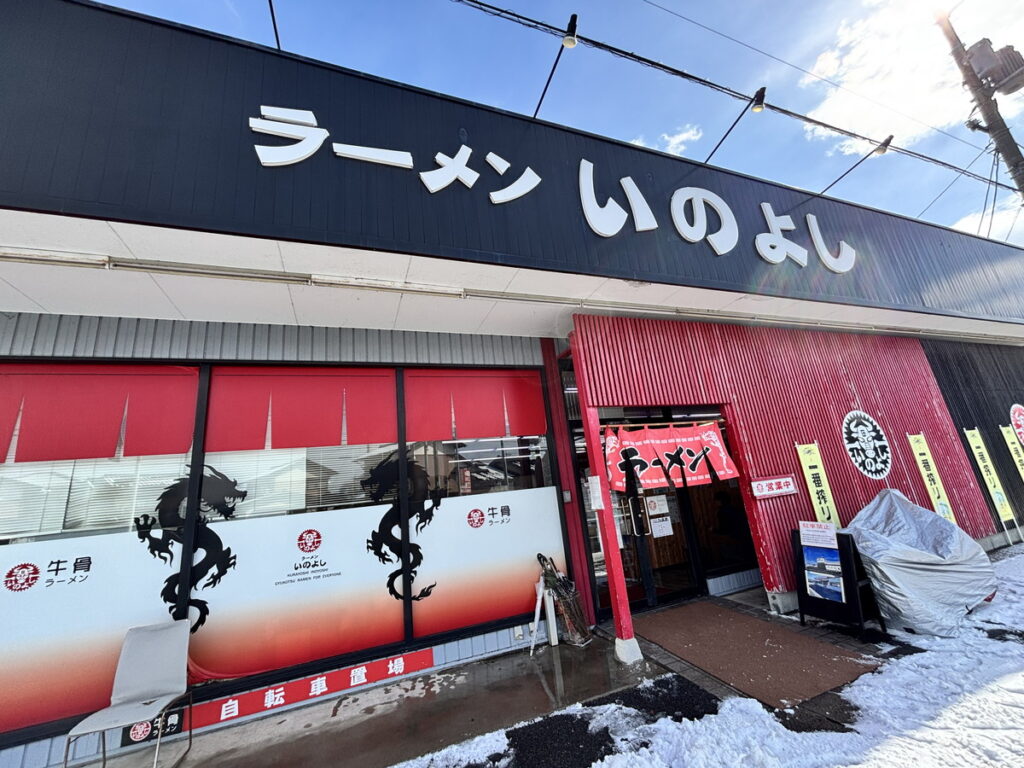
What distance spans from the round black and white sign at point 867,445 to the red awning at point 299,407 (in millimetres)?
6170

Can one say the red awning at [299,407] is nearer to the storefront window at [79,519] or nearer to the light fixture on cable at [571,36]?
the storefront window at [79,519]

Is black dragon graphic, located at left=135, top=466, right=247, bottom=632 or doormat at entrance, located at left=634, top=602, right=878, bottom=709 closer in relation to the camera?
doormat at entrance, located at left=634, top=602, right=878, bottom=709

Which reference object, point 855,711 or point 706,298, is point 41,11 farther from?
point 855,711

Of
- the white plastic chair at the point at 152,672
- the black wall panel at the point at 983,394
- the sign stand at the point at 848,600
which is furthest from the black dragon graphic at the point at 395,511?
the black wall panel at the point at 983,394

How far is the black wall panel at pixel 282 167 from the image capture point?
2352mm

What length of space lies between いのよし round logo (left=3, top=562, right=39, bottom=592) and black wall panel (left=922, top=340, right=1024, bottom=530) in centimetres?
1177

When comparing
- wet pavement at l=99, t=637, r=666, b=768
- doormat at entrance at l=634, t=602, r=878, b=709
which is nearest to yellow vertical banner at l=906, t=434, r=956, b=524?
doormat at entrance at l=634, t=602, r=878, b=709

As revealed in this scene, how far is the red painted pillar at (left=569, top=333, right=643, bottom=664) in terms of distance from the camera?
356 cm

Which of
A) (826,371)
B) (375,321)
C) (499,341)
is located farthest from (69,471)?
(826,371)

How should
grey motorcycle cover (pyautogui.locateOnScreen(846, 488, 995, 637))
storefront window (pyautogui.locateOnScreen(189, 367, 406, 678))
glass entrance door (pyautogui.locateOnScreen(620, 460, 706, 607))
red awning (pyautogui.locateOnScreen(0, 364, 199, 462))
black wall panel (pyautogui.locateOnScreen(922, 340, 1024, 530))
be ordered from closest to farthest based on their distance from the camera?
red awning (pyautogui.locateOnScreen(0, 364, 199, 462)), storefront window (pyautogui.locateOnScreen(189, 367, 406, 678)), grey motorcycle cover (pyautogui.locateOnScreen(846, 488, 995, 637)), glass entrance door (pyautogui.locateOnScreen(620, 460, 706, 607)), black wall panel (pyautogui.locateOnScreen(922, 340, 1024, 530))

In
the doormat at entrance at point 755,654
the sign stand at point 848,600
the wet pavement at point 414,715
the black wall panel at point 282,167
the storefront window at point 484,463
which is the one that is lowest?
the doormat at entrance at point 755,654

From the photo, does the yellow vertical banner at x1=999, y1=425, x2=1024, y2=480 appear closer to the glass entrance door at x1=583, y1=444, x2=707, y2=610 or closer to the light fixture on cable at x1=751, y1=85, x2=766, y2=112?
the glass entrance door at x1=583, y1=444, x2=707, y2=610

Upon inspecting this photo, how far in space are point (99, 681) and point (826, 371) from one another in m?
8.58

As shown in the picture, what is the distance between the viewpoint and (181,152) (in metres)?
2.56
